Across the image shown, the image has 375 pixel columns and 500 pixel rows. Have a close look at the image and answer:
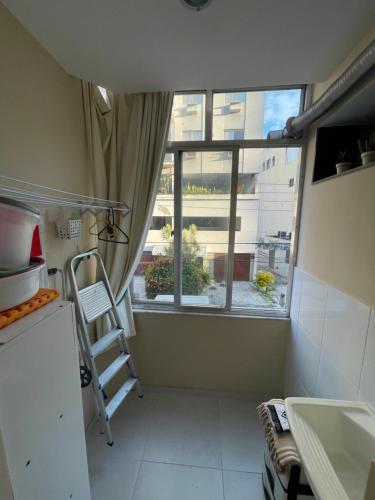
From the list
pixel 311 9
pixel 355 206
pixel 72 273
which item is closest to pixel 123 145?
pixel 72 273

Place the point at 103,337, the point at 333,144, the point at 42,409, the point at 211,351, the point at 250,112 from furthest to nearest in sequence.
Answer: the point at 211,351 < the point at 250,112 < the point at 103,337 < the point at 333,144 < the point at 42,409

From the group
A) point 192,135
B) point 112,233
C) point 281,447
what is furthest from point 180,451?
point 192,135

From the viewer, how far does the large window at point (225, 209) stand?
5.57 ft

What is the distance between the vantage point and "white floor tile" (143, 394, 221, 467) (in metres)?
1.49

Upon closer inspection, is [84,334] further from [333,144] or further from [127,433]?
[333,144]

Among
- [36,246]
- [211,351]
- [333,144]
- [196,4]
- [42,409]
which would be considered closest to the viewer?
[42,409]

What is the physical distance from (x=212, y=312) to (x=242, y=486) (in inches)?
41.7

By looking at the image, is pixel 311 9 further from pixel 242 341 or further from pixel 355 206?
pixel 242 341

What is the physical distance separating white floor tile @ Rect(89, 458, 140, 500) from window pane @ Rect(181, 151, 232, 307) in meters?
1.13

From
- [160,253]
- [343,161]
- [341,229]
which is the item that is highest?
[343,161]

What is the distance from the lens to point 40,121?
1.18 metres

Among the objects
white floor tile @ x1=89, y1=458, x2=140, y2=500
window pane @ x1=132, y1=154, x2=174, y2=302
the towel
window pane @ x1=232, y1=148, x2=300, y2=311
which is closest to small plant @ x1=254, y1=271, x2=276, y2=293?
window pane @ x1=232, y1=148, x2=300, y2=311

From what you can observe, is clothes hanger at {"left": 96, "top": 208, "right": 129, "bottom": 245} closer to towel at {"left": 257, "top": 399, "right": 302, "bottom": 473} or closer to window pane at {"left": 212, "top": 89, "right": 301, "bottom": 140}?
window pane at {"left": 212, "top": 89, "right": 301, "bottom": 140}

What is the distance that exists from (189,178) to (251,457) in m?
2.05
